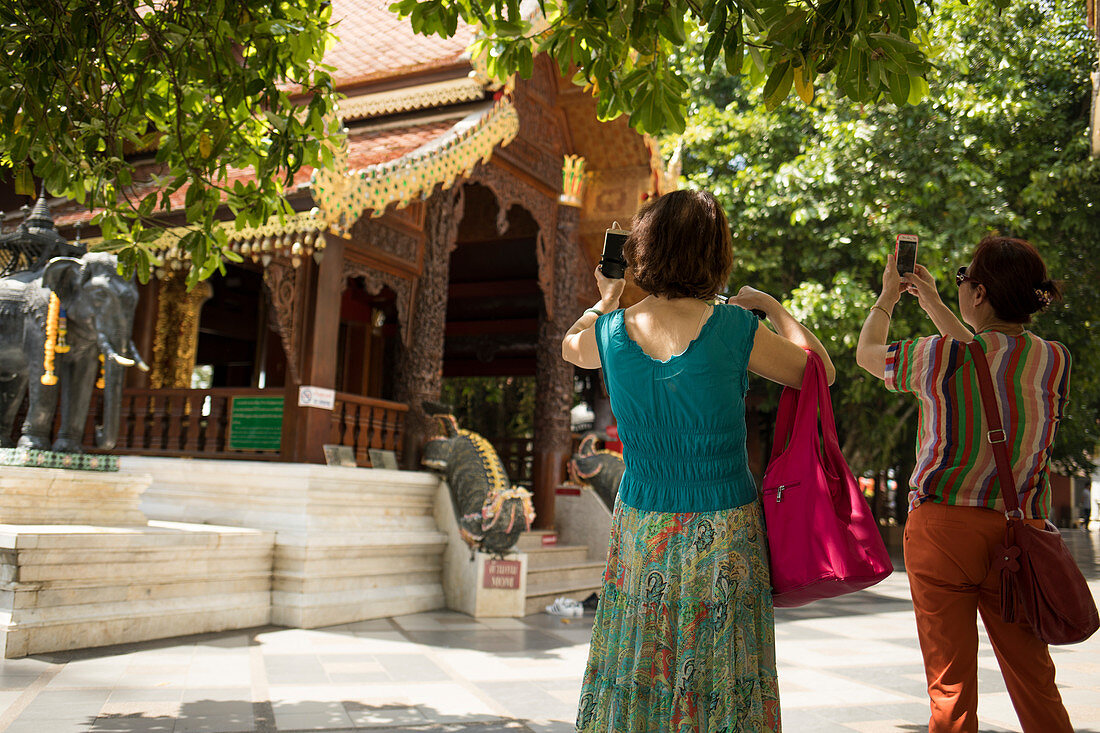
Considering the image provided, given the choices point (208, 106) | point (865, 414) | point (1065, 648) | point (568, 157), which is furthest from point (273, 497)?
point (865, 414)

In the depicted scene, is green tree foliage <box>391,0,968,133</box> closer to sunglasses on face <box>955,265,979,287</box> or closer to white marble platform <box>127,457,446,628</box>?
sunglasses on face <box>955,265,979,287</box>

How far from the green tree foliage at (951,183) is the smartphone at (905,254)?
853cm

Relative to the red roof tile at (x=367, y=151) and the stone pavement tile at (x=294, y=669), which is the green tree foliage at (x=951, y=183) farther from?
the stone pavement tile at (x=294, y=669)

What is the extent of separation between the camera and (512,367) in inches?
529

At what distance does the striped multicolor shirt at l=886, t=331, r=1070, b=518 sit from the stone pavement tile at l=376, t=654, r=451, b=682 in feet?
9.63

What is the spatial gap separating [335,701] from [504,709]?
0.77 m

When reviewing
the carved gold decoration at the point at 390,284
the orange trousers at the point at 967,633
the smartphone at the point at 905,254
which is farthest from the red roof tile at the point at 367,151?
the orange trousers at the point at 967,633

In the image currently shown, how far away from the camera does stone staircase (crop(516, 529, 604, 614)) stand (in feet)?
24.5

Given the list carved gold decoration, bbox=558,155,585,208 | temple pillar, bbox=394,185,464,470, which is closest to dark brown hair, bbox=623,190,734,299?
temple pillar, bbox=394,185,464,470

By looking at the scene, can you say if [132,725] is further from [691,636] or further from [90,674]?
[691,636]

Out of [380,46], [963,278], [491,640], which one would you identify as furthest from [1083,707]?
[380,46]

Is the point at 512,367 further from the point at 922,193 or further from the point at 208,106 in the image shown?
the point at 208,106

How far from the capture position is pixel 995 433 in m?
2.34

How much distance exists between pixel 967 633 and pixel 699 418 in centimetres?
102
